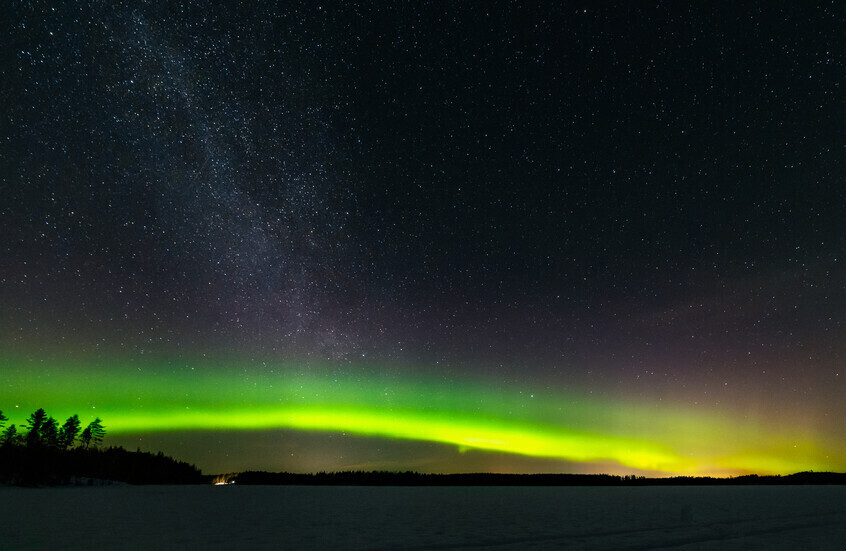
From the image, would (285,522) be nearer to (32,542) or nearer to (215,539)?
(215,539)

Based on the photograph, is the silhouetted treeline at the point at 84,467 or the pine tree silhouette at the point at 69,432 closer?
the silhouetted treeline at the point at 84,467

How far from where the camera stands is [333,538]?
20906 millimetres

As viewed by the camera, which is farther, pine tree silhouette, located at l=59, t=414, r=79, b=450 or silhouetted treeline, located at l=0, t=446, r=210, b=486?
pine tree silhouette, located at l=59, t=414, r=79, b=450

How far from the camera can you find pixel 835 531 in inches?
935

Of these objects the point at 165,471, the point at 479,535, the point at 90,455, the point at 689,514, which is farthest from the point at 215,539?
the point at 165,471

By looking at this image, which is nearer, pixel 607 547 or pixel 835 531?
pixel 607 547

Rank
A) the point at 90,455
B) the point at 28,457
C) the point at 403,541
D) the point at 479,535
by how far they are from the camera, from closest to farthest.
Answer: the point at 403,541, the point at 479,535, the point at 28,457, the point at 90,455

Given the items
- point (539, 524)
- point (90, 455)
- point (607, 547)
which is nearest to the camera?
point (607, 547)

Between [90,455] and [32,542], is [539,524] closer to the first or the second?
[32,542]

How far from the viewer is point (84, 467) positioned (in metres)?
116

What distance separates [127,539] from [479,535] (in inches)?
497

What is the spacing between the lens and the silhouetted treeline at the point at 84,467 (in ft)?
309

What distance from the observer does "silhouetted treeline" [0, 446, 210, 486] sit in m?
94.2

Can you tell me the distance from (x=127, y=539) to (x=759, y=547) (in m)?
21.4
